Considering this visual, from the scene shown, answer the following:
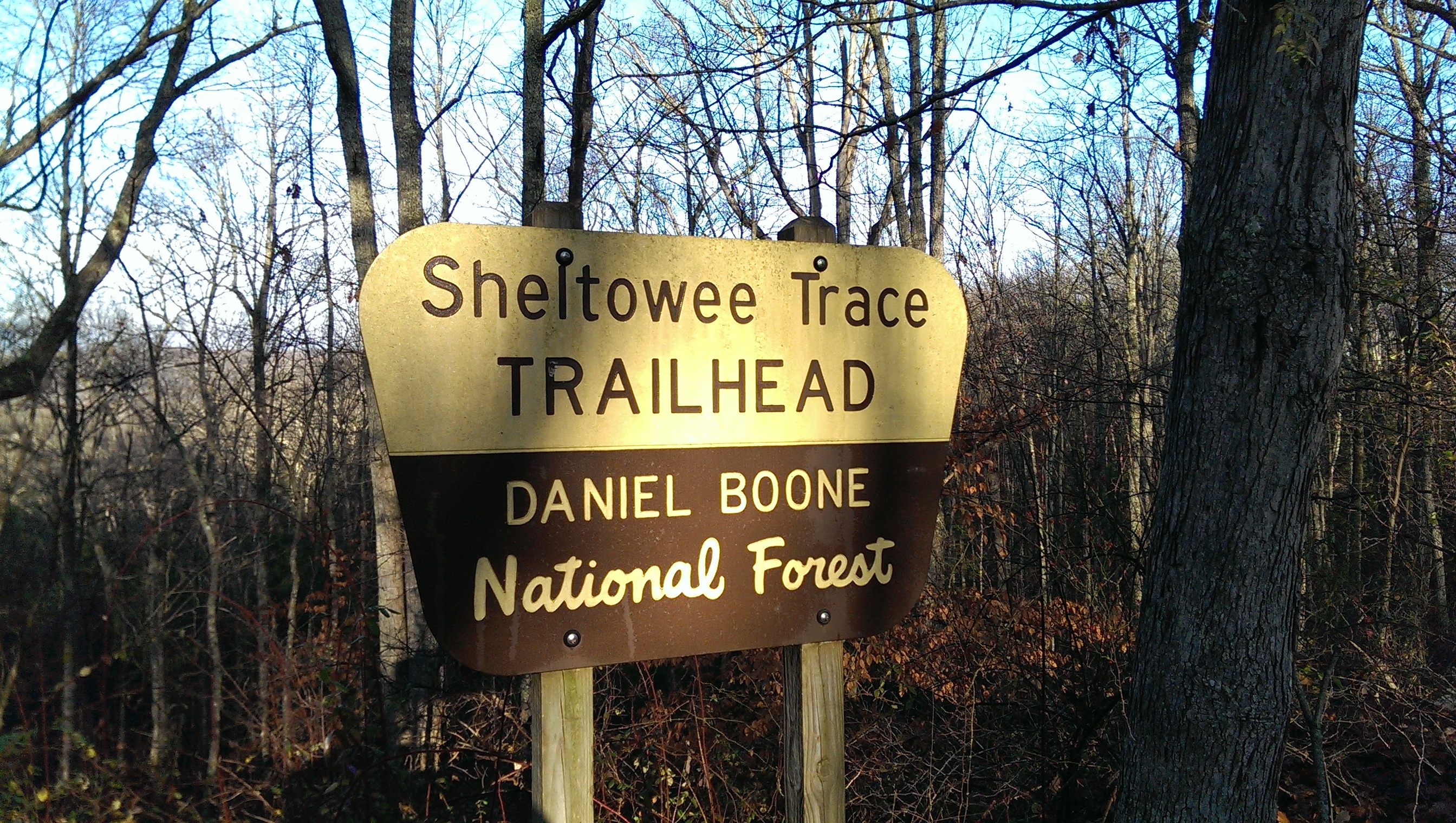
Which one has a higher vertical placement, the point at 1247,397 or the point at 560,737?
the point at 1247,397

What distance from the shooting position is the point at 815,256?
1861 millimetres

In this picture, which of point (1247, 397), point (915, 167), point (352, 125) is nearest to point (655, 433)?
point (1247, 397)

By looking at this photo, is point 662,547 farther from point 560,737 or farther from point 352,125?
point 352,125

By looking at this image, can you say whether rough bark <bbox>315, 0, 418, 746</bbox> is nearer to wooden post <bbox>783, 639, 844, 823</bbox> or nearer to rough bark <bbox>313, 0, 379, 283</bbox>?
rough bark <bbox>313, 0, 379, 283</bbox>

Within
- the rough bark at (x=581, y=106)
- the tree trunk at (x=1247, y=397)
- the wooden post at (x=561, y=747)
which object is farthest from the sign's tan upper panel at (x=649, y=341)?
the rough bark at (x=581, y=106)

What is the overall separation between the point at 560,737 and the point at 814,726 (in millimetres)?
570

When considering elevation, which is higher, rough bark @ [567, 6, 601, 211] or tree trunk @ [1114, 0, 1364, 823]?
rough bark @ [567, 6, 601, 211]

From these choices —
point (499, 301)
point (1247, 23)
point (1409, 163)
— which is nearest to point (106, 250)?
point (499, 301)

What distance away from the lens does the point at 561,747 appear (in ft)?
5.56

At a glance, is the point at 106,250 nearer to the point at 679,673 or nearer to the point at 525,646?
the point at 679,673

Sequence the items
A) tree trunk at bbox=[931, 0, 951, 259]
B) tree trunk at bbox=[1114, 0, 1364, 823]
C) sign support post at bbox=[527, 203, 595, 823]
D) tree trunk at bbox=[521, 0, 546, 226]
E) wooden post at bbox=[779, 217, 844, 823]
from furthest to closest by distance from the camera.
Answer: tree trunk at bbox=[931, 0, 951, 259]
tree trunk at bbox=[521, 0, 546, 226]
tree trunk at bbox=[1114, 0, 1364, 823]
wooden post at bbox=[779, 217, 844, 823]
sign support post at bbox=[527, 203, 595, 823]

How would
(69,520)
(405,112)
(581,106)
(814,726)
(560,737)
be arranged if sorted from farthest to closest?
(69,520) < (581,106) < (405,112) < (814,726) < (560,737)

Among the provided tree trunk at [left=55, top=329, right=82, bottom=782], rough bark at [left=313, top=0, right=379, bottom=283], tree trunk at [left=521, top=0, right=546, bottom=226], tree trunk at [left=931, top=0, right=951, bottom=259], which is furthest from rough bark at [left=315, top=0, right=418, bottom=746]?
tree trunk at [left=931, top=0, right=951, bottom=259]

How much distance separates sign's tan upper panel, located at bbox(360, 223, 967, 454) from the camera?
1556 millimetres
